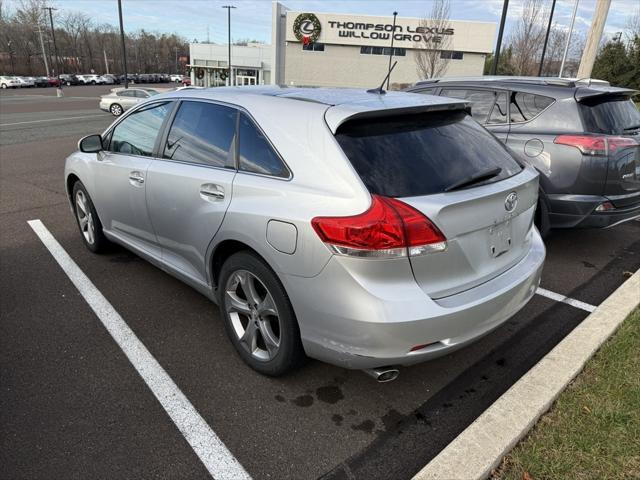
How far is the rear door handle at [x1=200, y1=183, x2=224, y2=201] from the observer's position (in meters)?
2.91

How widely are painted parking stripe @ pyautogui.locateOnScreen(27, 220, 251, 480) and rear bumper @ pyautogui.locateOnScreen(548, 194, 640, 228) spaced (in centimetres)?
390

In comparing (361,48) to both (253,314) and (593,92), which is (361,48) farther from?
(253,314)

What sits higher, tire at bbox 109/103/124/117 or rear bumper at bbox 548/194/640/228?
rear bumper at bbox 548/194/640/228

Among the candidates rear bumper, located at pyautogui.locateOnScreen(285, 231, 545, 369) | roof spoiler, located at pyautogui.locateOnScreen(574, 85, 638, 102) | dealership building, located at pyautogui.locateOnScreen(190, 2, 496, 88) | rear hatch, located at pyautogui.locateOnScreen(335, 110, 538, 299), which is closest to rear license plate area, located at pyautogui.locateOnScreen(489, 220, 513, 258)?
rear hatch, located at pyautogui.locateOnScreen(335, 110, 538, 299)

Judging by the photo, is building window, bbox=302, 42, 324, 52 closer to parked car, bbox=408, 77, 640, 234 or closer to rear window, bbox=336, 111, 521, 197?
parked car, bbox=408, 77, 640, 234

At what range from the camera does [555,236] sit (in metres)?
5.81

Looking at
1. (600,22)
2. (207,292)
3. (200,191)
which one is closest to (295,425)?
(207,292)

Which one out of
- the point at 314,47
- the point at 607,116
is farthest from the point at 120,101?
the point at 314,47

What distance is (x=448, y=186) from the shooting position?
244 centimetres

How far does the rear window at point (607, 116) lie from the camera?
180 inches

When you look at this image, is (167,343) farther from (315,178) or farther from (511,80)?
(511,80)

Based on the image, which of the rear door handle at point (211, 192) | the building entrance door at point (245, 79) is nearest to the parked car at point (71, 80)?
the building entrance door at point (245, 79)

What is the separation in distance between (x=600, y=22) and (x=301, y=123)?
11.8 metres

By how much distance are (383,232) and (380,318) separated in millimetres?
400
